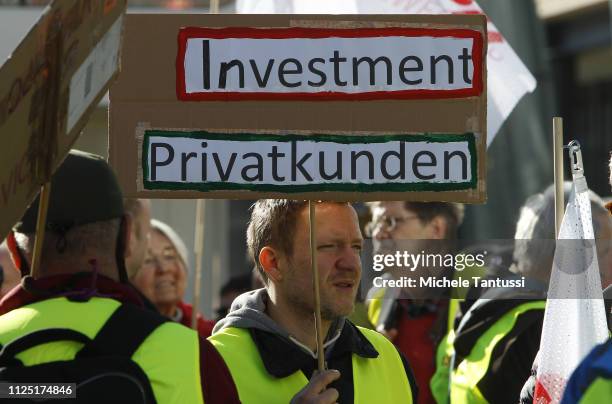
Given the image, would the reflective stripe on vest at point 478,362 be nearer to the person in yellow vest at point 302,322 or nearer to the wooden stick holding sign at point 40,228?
the person in yellow vest at point 302,322

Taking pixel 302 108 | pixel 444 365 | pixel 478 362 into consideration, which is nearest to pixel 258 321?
pixel 302 108

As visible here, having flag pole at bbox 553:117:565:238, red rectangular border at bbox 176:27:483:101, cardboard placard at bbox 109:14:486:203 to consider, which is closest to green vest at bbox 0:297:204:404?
cardboard placard at bbox 109:14:486:203

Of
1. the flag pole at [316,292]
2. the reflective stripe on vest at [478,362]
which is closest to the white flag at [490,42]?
the reflective stripe on vest at [478,362]

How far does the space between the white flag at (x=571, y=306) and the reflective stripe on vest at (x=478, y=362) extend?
0.96m

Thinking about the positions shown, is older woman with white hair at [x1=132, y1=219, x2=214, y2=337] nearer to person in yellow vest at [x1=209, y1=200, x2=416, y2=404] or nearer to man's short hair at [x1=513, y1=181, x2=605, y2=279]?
man's short hair at [x1=513, y1=181, x2=605, y2=279]

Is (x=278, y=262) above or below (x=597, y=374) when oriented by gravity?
above

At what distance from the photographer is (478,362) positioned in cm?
440

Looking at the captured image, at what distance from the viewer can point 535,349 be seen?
4.18 meters

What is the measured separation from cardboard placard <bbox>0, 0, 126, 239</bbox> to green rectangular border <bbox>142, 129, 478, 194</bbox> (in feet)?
1.22

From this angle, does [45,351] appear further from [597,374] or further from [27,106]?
→ [597,374]

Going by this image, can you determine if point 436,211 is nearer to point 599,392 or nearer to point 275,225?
point 275,225

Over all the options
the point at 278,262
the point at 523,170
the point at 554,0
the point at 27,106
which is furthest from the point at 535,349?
the point at 554,0

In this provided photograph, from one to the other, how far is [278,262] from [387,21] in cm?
71

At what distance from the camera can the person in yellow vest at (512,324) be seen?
388 cm
